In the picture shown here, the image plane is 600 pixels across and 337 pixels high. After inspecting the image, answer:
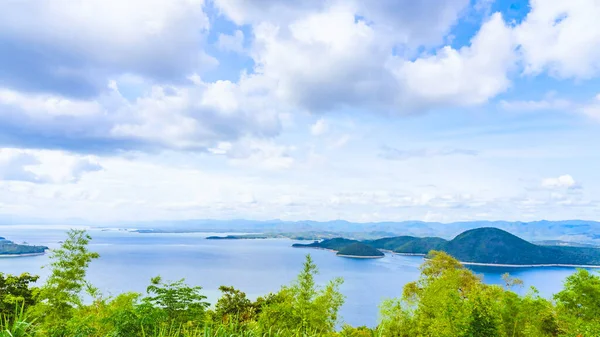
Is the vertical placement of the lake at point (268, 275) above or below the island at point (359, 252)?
below

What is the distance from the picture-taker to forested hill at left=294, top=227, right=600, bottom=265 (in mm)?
148250

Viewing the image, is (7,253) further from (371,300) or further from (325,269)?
(371,300)

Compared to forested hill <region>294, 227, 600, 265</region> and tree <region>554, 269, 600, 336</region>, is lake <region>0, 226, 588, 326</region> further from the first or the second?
tree <region>554, 269, 600, 336</region>

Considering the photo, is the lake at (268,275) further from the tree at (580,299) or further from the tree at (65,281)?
the tree at (65,281)

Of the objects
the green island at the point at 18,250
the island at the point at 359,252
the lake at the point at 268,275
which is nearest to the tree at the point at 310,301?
the lake at the point at 268,275

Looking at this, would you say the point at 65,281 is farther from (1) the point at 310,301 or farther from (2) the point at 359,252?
(2) the point at 359,252

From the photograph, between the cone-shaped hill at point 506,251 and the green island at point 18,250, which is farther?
the cone-shaped hill at point 506,251

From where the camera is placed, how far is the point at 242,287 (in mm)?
86125

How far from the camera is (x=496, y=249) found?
160750 millimetres

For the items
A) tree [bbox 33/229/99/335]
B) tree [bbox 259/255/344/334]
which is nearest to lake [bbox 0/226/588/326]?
tree [bbox 259/255/344/334]

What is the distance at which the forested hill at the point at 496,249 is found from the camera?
14825 centimetres

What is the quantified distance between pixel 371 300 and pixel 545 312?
2285 inches

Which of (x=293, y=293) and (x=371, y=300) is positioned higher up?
(x=293, y=293)

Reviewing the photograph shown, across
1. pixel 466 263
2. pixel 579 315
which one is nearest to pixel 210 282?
pixel 579 315
